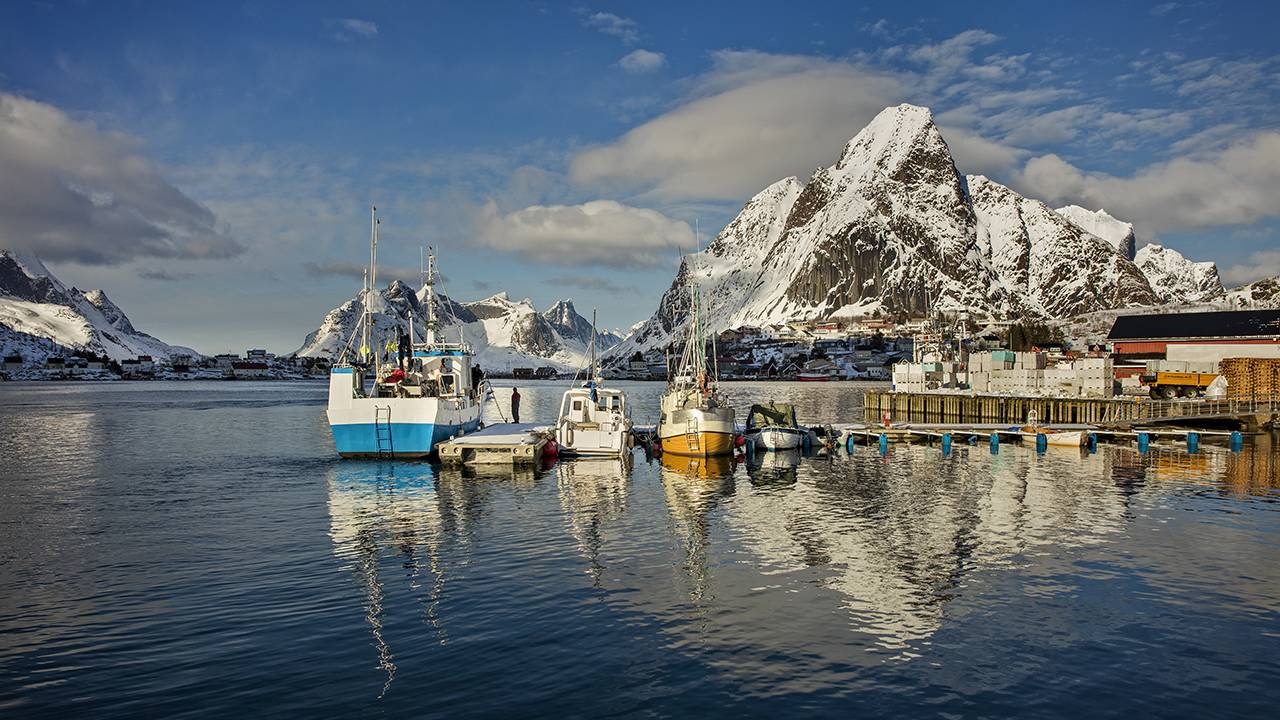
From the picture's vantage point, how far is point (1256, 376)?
89.4 metres

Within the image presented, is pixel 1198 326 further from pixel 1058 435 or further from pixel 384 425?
pixel 384 425

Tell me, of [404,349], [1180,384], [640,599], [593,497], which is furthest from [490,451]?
[1180,384]

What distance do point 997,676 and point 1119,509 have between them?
25.0 metres

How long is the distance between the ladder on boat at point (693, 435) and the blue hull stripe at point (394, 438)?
17447 millimetres

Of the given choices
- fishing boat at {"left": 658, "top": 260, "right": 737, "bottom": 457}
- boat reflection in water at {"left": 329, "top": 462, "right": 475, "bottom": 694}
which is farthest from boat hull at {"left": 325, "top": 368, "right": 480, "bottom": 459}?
fishing boat at {"left": 658, "top": 260, "right": 737, "bottom": 457}

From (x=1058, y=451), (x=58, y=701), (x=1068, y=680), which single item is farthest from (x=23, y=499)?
(x=1058, y=451)

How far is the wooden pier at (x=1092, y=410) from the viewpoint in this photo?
255 ft

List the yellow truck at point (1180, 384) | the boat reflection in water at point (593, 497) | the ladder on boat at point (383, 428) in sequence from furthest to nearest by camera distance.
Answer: the yellow truck at point (1180, 384)
the ladder on boat at point (383, 428)
the boat reflection in water at point (593, 497)

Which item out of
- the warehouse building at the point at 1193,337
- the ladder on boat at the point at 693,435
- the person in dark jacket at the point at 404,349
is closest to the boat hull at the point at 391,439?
the person in dark jacket at the point at 404,349

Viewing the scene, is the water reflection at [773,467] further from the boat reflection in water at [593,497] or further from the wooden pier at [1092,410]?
the wooden pier at [1092,410]

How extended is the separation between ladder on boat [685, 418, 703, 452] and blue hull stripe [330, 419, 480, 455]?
17.4 m

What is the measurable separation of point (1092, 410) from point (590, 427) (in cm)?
5477

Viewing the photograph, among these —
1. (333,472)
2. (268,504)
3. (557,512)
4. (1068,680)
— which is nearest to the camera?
(1068,680)

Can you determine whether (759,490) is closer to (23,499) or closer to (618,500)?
(618,500)
